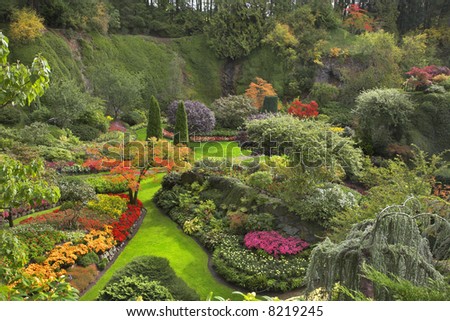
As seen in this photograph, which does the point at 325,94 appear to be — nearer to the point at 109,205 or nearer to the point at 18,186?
the point at 109,205

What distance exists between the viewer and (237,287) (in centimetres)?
1108

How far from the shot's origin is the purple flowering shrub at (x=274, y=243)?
39.4 feet

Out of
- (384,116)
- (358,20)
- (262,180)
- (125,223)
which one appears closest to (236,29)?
(358,20)

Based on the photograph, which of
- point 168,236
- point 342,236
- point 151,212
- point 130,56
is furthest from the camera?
point 130,56

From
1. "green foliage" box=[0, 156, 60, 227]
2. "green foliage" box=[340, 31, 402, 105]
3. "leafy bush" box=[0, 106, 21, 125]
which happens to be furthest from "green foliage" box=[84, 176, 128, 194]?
"green foliage" box=[340, 31, 402, 105]

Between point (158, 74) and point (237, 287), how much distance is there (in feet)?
103

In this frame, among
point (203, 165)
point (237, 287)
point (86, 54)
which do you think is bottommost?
point (237, 287)

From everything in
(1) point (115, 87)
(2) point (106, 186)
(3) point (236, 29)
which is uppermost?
(3) point (236, 29)

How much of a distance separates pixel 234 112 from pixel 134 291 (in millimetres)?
24204

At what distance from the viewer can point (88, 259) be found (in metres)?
11.5

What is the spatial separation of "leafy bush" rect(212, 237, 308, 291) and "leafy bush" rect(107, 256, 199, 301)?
2210 millimetres

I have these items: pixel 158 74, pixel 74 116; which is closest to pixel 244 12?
pixel 158 74

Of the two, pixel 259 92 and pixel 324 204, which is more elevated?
pixel 259 92
